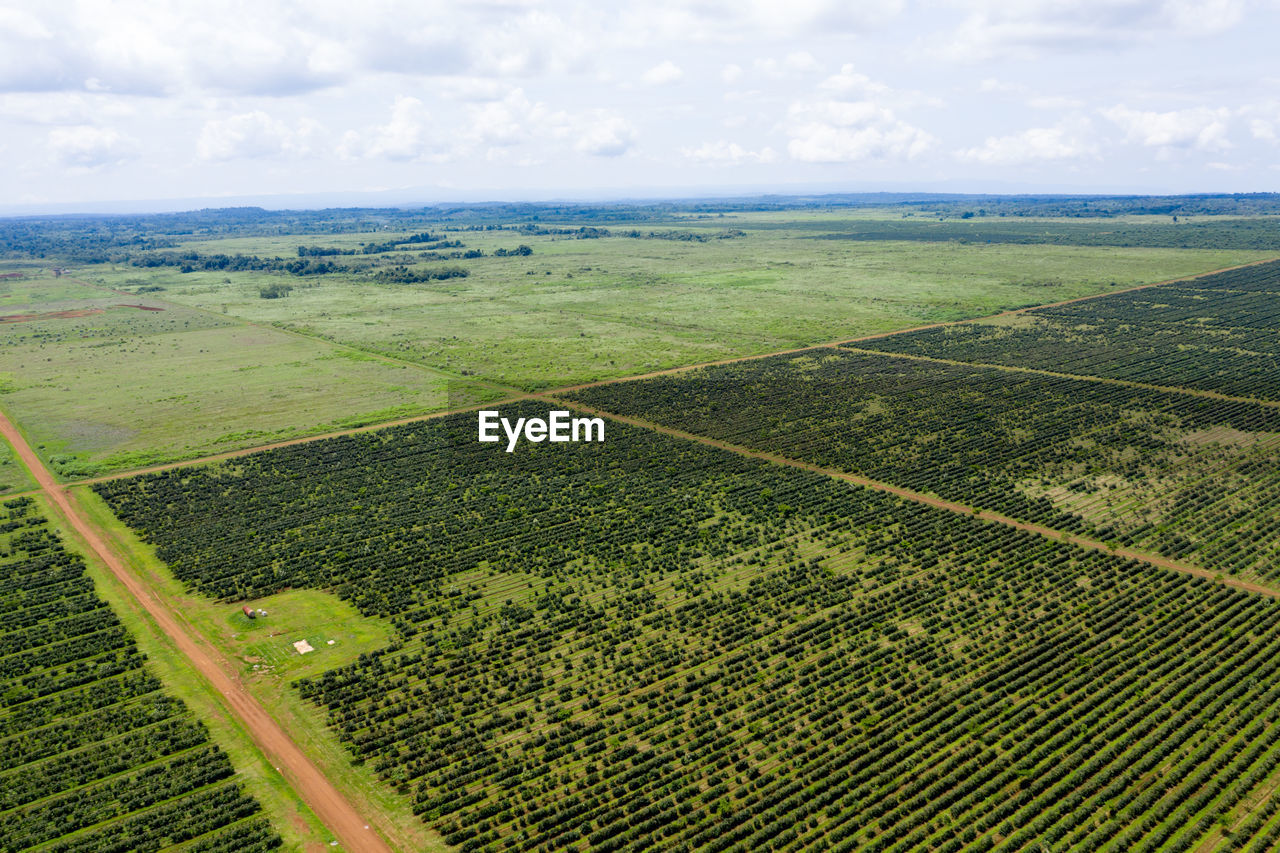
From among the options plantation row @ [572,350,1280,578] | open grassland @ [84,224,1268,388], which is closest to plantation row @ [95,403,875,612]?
plantation row @ [572,350,1280,578]

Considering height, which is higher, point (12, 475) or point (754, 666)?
point (12, 475)

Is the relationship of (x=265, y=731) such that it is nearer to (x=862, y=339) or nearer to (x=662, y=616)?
(x=662, y=616)

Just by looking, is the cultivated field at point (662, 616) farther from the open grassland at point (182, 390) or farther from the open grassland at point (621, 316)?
the open grassland at point (621, 316)

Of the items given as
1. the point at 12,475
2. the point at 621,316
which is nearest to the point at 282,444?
the point at 12,475

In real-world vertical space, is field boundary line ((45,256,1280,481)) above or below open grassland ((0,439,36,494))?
above

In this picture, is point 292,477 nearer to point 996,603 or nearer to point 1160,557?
point 996,603

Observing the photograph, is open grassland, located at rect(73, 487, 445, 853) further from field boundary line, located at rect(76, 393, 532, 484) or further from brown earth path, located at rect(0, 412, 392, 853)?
field boundary line, located at rect(76, 393, 532, 484)

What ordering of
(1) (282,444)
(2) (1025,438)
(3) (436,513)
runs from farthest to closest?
(1) (282,444) → (2) (1025,438) → (3) (436,513)
